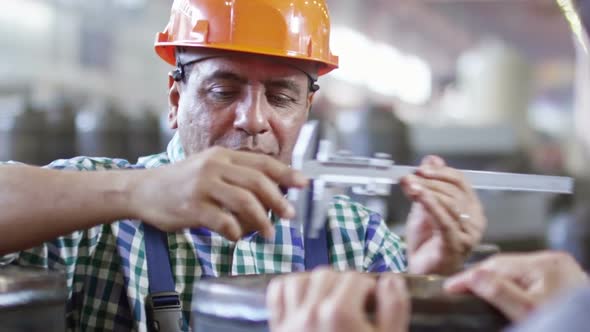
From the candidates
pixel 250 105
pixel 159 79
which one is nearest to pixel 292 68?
pixel 250 105

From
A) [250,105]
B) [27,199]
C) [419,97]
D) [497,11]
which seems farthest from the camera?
[419,97]

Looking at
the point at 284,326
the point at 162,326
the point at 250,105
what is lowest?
the point at 162,326

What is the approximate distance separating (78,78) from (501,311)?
975 cm

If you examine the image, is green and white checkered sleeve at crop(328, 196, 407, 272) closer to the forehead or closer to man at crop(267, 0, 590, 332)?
the forehead

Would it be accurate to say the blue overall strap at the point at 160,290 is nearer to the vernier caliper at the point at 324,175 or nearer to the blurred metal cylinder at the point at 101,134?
the vernier caliper at the point at 324,175

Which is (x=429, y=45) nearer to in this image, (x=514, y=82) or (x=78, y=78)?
(x=514, y=82)

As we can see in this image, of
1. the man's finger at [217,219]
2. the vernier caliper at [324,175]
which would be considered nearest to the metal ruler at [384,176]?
the vernier caliper at [324,175]

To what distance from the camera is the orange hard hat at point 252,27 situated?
1645mm

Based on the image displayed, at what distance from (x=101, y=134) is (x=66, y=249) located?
171 inches

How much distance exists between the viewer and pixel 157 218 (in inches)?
47.6

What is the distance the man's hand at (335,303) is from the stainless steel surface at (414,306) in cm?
2

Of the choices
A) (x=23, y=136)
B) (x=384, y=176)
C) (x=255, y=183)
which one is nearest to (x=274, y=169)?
(x=255, y=183)

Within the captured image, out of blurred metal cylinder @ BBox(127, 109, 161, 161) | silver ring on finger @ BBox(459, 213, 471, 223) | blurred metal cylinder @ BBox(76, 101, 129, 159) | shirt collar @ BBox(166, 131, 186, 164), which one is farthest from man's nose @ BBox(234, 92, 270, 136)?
blurred metal cylinder @ BBox(127, 109, 161, 161)

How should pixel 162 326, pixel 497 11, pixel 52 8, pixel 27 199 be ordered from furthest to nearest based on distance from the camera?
pixel 497 11
pixel 52 8
pixel 162 326
pixel 27 199
